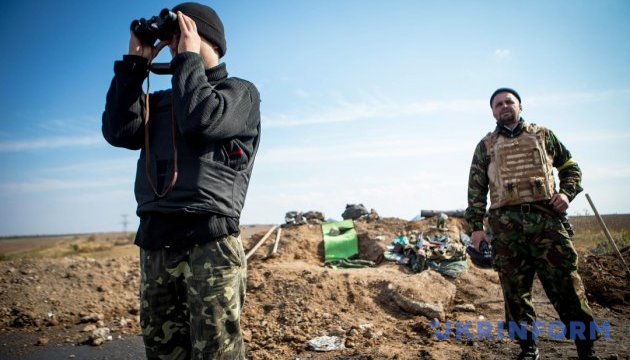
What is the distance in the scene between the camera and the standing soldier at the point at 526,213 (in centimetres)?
279

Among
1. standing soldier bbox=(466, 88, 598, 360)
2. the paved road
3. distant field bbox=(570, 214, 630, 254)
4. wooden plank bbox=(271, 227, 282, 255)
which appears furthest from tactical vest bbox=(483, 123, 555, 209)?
distant field bbox=(570, 214, 630, 254)

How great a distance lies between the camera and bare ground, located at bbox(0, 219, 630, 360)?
3889mm

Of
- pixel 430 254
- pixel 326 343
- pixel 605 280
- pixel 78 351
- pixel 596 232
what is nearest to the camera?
pixel 326 343

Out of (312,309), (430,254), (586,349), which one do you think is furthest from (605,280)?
(312,309)

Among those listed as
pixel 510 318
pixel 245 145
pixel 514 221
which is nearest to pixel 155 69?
pixel 245 145

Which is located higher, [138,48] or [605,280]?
[138,48]

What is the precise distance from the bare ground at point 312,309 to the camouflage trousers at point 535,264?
0.87m

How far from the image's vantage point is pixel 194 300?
1.39 meters

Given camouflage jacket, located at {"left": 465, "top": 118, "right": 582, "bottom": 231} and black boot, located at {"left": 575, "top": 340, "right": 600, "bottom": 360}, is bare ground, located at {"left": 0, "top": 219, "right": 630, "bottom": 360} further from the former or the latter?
camouflage jacket, located at {"left": 465, "top": 118, "right": 582, "bottom": 231}

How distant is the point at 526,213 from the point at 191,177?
2.83m

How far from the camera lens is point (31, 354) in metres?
4.21

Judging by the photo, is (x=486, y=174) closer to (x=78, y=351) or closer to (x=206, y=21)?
(x=206, y=21)

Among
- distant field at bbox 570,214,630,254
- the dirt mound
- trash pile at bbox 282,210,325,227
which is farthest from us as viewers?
trash pile at bbox 282,210,325,227

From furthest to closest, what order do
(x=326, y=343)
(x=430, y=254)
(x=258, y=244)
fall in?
(x=258, y=244)
(x=430, y=254)
(x=326, y=343)
